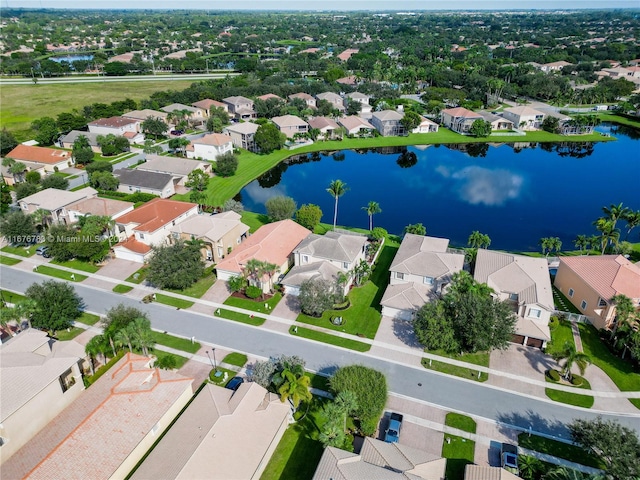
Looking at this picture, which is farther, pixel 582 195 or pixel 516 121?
pixel 516 121

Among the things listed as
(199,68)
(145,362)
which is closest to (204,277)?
(145,362)

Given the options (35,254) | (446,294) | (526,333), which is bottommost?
(35,254)

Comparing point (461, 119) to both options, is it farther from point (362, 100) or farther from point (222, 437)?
point (222, 437)

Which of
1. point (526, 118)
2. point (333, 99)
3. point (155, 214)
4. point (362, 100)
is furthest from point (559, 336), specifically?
point (362, 100)

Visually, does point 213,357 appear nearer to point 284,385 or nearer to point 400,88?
point 284,385

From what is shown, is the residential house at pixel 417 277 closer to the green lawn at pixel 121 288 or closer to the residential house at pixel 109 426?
the residential house at pixel 109 426

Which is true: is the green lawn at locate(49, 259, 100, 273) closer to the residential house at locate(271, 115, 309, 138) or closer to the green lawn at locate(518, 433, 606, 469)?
the green lawn at locate(518, 433, 606, 469)

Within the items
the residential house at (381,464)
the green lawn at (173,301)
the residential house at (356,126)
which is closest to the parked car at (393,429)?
the residential house at (381,464)
